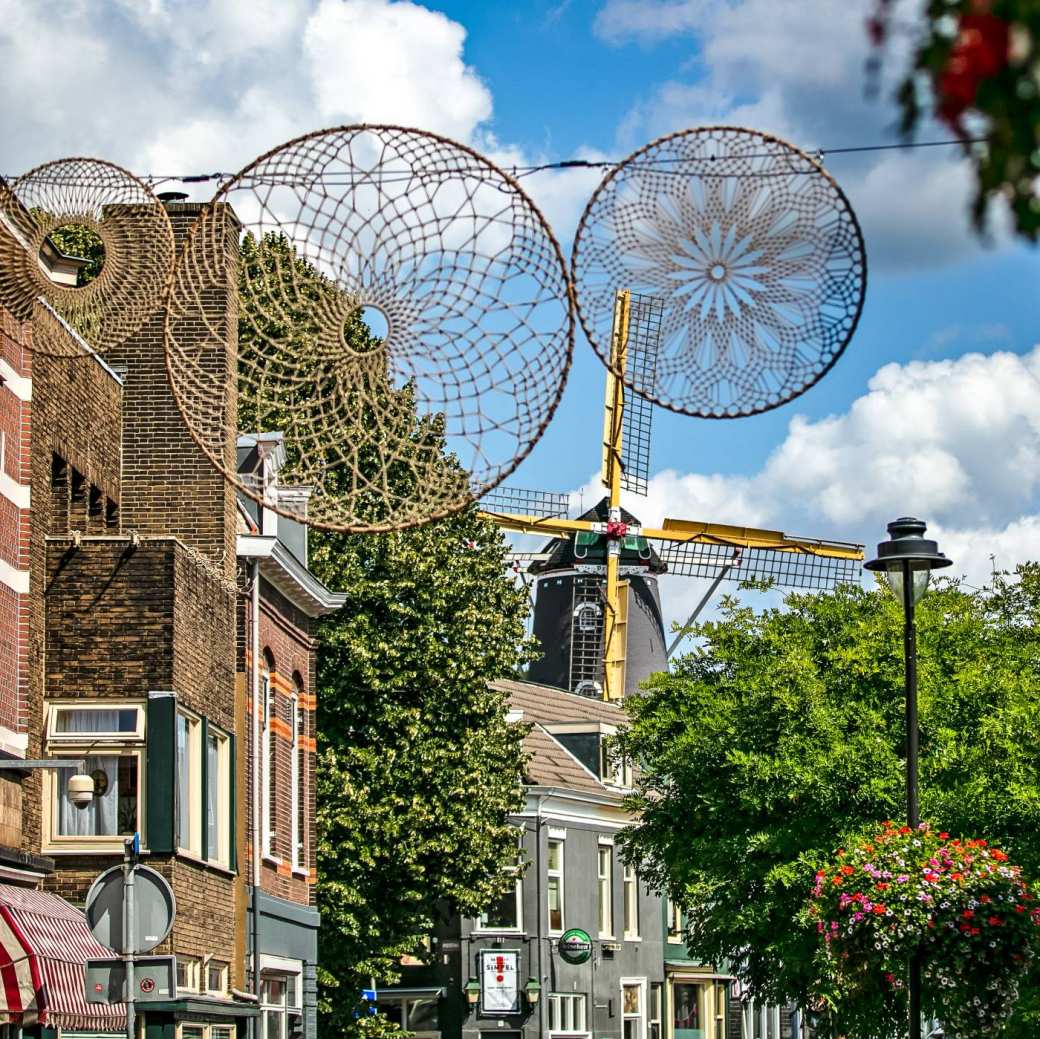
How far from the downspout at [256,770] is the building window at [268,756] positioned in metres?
0.77

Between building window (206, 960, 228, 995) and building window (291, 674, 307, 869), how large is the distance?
469cm

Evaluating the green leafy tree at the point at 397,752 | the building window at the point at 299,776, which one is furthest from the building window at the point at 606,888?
the building window at the point at 299,776

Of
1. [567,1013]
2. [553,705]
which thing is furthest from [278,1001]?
[553,705]

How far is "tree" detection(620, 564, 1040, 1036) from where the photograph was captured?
34812 millimetres

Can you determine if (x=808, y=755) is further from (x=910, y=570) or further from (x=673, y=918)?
(x=673, y=918)

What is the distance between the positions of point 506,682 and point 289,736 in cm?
2520

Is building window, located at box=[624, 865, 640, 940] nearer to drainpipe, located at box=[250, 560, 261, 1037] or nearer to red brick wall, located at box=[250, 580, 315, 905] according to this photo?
red brick wall, located at box=[250, 580, 315, 905]

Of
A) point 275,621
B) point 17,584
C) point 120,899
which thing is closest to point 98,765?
point 17,584

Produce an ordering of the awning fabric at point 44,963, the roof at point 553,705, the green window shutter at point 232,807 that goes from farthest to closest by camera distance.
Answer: the roof at point 553,705 < the green window shutter at point 232,807 < the awning fabric at point 44,963

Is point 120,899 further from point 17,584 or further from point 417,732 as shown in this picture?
point 417,732

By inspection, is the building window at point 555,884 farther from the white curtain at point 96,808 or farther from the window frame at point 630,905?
the white curtain at point 96,808

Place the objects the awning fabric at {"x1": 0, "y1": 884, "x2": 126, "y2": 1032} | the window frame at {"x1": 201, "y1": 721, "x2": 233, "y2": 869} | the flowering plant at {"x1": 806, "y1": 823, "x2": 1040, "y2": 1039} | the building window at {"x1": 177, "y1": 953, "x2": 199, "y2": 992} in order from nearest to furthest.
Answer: the awning fabric at {"x1": 0, "y1": 884, "x2": 126, "y2": 1032}
the flowering plant at {"x1": 806, "y1": 823, "x2": 1040, "y2": 1039}
the building window at {"x1": 177, "y1": 953, "x2": 199, "y2": 992}
the window frame at {"x1": 201, "y1": 721, "x2": 233, "y2": 869}

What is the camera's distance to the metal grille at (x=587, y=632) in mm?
65938

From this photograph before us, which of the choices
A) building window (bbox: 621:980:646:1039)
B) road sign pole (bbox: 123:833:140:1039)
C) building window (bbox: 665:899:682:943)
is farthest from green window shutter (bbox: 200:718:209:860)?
building window (bbox: 665:899:682:943)
